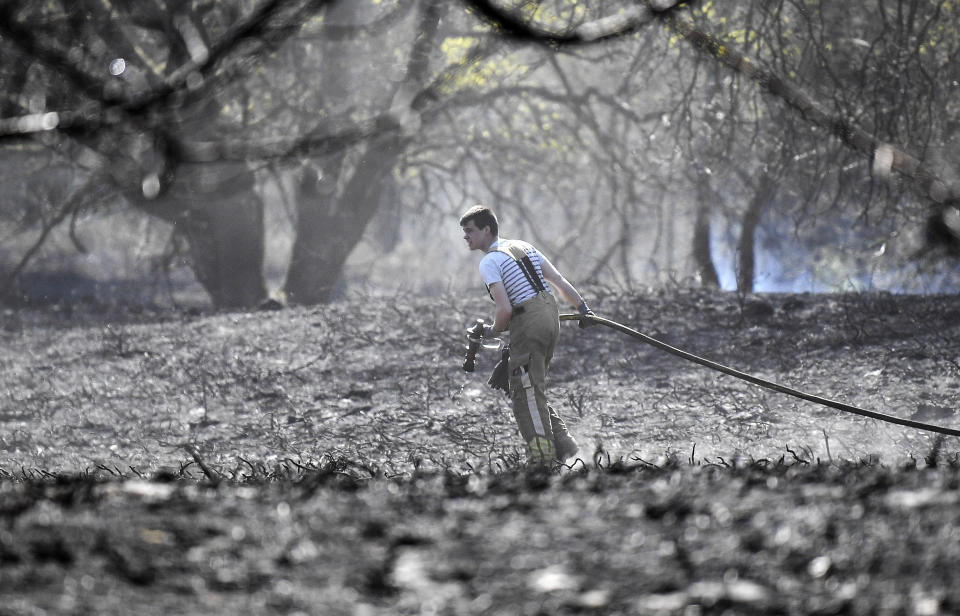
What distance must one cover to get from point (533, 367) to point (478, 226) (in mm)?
1057

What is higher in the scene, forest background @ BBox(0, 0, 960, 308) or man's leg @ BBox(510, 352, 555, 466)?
forest background @ BBox(0, 0, 960, 308)

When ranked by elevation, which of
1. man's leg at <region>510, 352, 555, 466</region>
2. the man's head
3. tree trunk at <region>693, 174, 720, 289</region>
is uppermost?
the man's head

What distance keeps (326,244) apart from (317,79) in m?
2.78

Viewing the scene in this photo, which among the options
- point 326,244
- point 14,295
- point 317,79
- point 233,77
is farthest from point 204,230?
point 233,77

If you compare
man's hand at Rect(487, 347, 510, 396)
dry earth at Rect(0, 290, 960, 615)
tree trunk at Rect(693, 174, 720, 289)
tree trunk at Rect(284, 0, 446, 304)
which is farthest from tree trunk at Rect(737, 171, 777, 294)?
man's hand at Rect(487, 347, 510, 396)

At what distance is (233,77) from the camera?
433cm

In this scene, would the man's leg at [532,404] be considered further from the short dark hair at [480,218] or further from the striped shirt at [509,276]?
the short dark hair at [480,218]

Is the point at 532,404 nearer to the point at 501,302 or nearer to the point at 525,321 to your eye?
the point at 525,321

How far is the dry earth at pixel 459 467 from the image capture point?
2602 mm

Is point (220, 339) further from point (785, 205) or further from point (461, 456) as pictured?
point (785, 205)

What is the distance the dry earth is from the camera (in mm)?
2602

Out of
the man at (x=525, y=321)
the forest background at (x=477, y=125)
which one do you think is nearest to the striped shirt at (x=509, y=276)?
the man at (x=525, y=321)

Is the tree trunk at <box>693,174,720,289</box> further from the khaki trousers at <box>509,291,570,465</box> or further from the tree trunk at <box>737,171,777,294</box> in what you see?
the khaki trousers at <box>509,291,570,465</box>

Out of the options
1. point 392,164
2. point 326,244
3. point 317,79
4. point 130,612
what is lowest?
point 130,612
